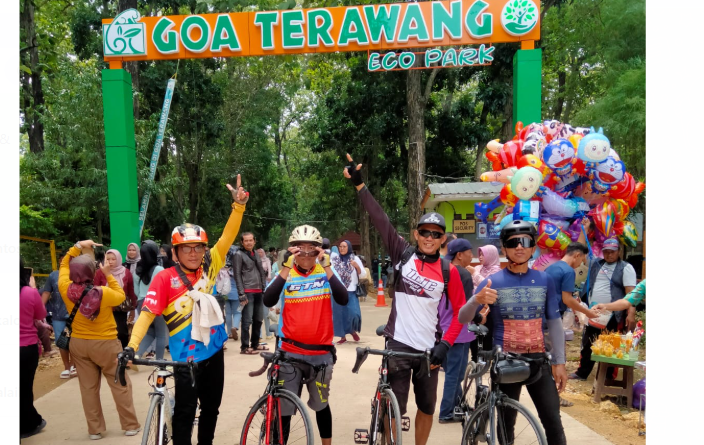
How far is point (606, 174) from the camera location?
8492mm

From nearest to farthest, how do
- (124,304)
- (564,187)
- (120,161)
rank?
(124,304), (564,187), (120,161)

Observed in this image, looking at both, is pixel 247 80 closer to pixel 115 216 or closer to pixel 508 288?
pixel 115 216

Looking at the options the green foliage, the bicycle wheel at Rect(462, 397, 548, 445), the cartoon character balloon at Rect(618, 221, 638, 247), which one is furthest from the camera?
the green foliage

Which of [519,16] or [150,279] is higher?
[519,16]

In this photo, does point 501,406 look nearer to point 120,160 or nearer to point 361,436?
point 361,436

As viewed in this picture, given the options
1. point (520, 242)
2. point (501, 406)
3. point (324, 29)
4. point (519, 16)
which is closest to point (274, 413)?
point (501, 406)

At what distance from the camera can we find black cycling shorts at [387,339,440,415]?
14.1 feet

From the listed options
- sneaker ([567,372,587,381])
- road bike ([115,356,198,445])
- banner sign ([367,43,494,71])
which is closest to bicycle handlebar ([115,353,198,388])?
road bike ([115,356,198,445])

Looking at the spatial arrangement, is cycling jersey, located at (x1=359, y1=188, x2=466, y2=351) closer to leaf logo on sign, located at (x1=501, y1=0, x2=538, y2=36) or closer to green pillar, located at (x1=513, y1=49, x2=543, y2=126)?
green pillar, located at (x1=513, y1=49, x2=543, y2=126)

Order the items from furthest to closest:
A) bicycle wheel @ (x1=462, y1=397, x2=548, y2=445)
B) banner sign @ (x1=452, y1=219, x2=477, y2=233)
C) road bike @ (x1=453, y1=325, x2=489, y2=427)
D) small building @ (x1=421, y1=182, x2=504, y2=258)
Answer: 1. banner sign @ (x1=452, y1=219, x2=477, y2=233)
2. small building @ (x1=421, y1=182, x2=504, y2=258)
3. road bike @ (x1=453, y1=325, x2=489, y2=427)
4. bicycle wheel @ (x1=462, y1=397, x2=548, y2=445)

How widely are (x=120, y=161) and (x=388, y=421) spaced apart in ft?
31.3

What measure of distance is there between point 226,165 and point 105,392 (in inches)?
869

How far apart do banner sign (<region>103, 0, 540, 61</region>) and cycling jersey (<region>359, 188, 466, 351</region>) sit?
7.35 m

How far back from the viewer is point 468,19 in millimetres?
10648
